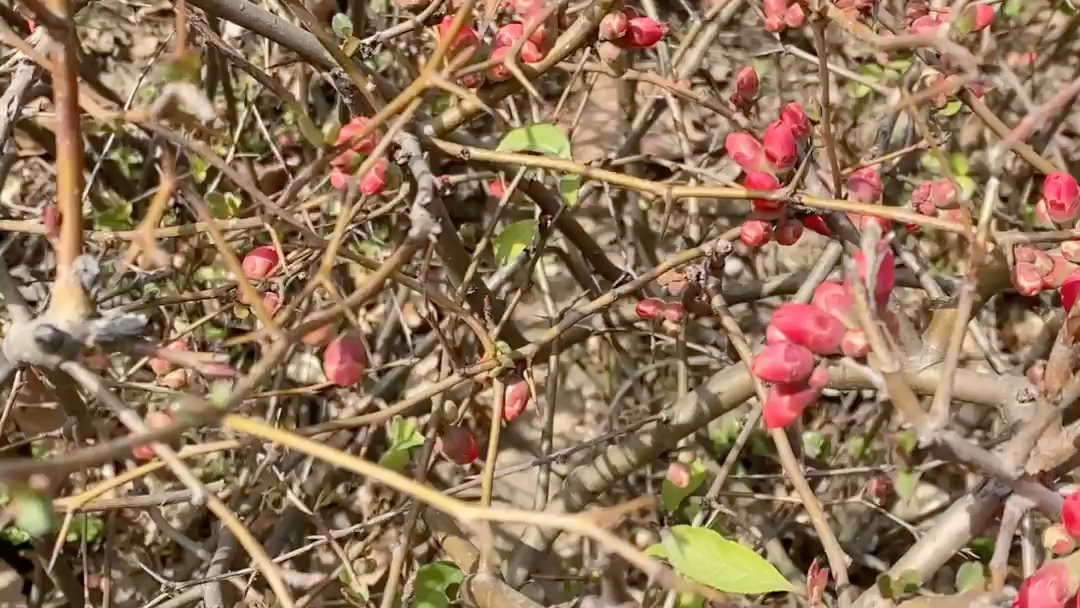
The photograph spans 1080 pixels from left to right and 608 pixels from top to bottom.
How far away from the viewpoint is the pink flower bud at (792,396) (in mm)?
836

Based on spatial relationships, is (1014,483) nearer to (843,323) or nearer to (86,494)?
(843,323)

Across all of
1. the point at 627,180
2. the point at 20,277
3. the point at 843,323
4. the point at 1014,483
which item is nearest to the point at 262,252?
the point at 627,180

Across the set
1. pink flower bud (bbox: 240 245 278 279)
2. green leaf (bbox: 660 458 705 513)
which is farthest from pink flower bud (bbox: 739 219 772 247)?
pink flower bud (bbox: 240 245 278 279)

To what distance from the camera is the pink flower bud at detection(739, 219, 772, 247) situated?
3.60ft

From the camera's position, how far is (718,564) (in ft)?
2.94

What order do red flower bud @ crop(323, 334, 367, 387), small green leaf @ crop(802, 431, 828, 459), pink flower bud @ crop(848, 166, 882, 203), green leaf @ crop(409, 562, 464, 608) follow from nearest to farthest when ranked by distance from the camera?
red flower bud @ crop(323, 334, 367, 387) < pink flower bud @ crop(848, 166, 882, 203) < green leaf @ crop(409, 562, 464, 608) < small green leaf @ crop(802, 431, 828, 459)

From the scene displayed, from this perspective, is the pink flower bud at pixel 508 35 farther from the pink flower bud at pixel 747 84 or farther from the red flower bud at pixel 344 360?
the red flower bud at pixel 344 360

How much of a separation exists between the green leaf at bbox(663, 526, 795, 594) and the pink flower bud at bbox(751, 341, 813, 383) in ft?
0.58

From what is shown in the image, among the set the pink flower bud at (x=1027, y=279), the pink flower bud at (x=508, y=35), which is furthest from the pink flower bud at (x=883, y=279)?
the pink flower bud at (x=508, y=35)

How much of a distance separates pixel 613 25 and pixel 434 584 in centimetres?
69

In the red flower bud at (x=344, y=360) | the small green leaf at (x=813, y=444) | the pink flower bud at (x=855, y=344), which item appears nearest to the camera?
the pink flower bud at (x=855, y=344)

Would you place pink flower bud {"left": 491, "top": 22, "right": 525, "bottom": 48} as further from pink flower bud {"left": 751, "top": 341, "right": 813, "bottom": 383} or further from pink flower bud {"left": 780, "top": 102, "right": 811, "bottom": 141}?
pink flower bud {"left": 751, "top": 341, "right": 813, "bottom": 383}

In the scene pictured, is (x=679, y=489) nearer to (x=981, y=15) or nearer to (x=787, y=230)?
(x=787, y=230)

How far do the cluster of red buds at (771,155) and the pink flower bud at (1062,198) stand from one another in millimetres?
244
